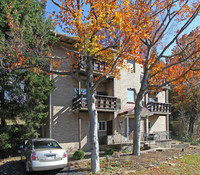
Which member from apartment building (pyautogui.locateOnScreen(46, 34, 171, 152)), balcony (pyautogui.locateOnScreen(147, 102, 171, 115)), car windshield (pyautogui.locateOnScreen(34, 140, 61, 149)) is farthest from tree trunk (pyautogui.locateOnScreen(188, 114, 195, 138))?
car windshield (pyautogui.locateOnScreen(34, 140, 61, 149))

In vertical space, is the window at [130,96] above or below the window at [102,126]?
above

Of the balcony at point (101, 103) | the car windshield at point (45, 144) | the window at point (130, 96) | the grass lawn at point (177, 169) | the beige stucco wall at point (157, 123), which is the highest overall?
the window at point (130, 96)

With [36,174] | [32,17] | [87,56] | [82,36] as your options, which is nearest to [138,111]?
[87,56]

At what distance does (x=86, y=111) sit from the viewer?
16.7m

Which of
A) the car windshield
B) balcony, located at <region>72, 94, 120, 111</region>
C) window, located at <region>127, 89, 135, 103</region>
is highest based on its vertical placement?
window, located at <region>127, 89, 135, 103</region>

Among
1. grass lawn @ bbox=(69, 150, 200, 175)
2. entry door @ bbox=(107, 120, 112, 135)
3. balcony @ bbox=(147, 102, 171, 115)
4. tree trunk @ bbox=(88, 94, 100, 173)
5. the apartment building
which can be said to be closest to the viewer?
tree trunk @ bbox=(88, 94, 100, 173)

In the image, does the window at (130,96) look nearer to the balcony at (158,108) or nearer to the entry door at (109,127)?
the balcony at (158,108)

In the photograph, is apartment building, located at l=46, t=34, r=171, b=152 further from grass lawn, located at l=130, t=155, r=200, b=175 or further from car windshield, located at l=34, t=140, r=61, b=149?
car windshield, located at l=34, t=140, r=61, b=149

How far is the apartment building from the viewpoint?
50.4 ft

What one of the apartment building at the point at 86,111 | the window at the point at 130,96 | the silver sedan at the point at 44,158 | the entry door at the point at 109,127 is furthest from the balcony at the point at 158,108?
the silver sedan at the point at 44,158

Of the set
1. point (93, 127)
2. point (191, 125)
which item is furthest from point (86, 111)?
point (191, 125)

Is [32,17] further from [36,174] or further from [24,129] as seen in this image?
[36,174]

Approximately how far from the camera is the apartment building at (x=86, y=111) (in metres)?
15.4

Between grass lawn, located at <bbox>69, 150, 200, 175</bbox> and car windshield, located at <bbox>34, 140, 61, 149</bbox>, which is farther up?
car windshield, located at <bbox>34, 140, 61, 149</bbox>
